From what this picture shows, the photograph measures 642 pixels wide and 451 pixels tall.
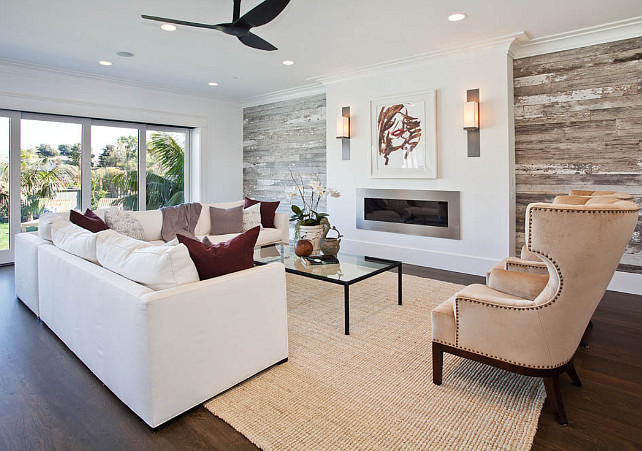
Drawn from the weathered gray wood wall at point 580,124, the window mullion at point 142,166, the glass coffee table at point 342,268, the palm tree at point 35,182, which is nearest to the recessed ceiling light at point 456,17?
the weathered gray wood wall at point 580,124

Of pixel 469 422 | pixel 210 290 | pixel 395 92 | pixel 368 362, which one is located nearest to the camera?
pixel 469 422

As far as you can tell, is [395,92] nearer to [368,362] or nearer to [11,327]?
[368,362]

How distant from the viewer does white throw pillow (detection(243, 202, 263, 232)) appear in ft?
16.8

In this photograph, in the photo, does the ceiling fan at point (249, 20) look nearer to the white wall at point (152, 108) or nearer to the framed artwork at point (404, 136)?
the framed artwork at point (404, 136)

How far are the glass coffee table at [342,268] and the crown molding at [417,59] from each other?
2558 millimetres

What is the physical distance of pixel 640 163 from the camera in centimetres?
370

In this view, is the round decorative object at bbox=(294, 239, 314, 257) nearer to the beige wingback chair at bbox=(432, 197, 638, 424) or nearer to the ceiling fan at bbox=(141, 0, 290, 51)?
the beige wingback chair at bbox=(432, 197, 638, 424)

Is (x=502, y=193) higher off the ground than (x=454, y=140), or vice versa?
(x=454, y=140)

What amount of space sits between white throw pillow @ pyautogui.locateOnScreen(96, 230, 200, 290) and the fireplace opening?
11.4 ft

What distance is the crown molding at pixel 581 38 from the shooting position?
3648mm

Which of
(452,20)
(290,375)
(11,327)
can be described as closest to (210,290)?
(290,375)

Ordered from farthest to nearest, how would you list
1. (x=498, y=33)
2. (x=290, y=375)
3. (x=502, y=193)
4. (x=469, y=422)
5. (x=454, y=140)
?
(x=454, y=140), (x=502, y=193), (x=498, y=33), (x=290, y=375), (x=469, y=422)

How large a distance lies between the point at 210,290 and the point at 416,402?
1155mm

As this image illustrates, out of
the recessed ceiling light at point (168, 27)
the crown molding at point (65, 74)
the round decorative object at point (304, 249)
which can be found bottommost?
the round decorative object at point (304, 249)
